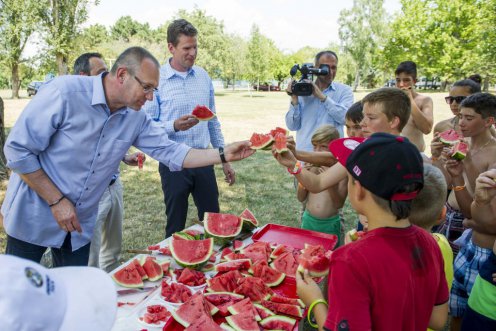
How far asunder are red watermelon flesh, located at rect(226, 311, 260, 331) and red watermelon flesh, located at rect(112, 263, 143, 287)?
735 mm

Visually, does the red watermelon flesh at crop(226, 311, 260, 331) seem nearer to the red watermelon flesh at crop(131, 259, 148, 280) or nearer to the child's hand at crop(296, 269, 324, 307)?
the child's hand at crop(296, 269, 324, 307)

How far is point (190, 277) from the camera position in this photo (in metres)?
2.58

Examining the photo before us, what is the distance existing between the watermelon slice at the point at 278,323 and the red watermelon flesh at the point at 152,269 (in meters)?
0.87

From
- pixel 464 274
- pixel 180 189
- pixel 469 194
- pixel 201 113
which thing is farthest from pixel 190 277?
pixel 469 194

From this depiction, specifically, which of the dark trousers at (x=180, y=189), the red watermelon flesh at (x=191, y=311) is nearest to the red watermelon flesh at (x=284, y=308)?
the red watermelon flesh at (x=191, y=311)

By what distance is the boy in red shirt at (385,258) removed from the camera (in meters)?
1.52

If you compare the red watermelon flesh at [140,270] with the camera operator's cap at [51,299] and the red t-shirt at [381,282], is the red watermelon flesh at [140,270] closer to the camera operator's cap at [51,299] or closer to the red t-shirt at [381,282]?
the camera operator's cap at [51,299]

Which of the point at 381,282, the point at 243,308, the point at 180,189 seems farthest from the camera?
the point at 180,189

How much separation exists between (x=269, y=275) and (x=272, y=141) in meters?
1.19

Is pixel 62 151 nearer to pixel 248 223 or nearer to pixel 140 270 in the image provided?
pixel 140 270

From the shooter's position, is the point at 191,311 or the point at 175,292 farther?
the point at 175,292

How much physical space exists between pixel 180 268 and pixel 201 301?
652 mm

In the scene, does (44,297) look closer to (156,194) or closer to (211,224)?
(211,224)

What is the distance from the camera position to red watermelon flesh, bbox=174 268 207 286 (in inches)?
101
